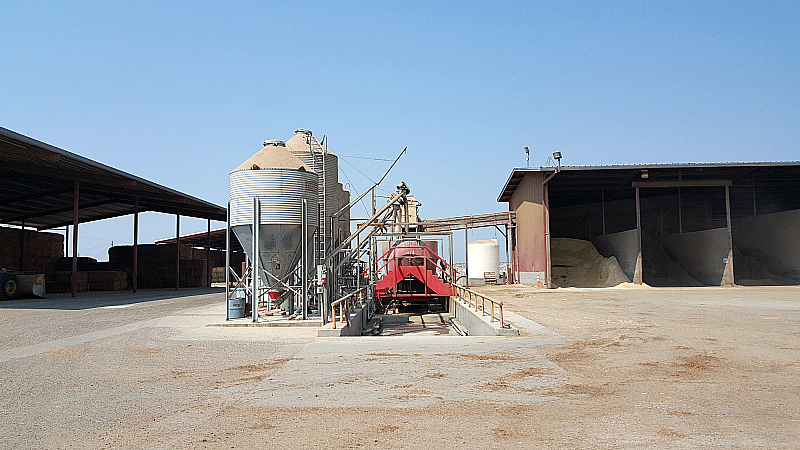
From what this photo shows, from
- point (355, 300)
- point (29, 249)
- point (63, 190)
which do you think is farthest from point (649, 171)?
point (29, 249)

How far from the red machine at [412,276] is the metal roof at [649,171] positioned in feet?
38.8

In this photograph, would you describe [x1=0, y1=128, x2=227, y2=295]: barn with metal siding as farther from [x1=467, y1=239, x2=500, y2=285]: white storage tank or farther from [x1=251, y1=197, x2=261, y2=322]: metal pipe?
[x1=467, y1=239, x2=500, y2=285]: white storage tank

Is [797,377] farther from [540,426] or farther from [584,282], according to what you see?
[584,282]

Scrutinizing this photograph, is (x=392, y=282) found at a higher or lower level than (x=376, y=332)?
higher

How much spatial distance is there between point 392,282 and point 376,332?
14.0 ft

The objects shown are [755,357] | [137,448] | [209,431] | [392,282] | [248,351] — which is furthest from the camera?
[392,282]

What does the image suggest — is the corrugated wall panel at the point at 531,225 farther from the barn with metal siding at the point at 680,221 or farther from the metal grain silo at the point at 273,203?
the metal grain silo at the point at 273,203

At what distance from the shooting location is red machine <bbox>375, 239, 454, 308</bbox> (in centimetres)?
2212

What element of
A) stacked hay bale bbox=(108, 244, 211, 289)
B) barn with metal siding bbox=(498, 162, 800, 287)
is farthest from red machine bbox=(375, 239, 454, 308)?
stacked hay bale bbox=(108, 244, 211, 289)

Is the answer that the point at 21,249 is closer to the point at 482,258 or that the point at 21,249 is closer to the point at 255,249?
the point at 255,249

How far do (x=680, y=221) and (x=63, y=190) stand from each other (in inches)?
1460

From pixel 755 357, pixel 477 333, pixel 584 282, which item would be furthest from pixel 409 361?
pixel 584 282

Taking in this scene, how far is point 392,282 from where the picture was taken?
2214 cm

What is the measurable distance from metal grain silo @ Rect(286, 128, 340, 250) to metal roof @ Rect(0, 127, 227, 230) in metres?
9.39
